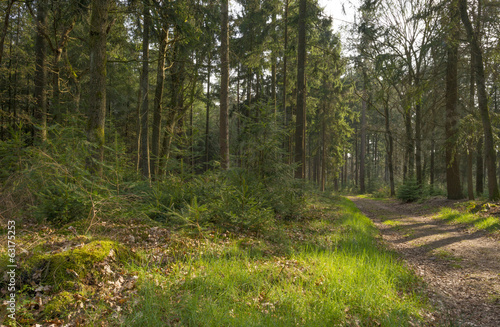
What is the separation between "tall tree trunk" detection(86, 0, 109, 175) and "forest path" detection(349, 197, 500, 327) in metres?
7.06

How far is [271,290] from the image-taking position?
3477mm

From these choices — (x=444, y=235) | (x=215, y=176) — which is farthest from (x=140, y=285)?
(x=444, y=235)

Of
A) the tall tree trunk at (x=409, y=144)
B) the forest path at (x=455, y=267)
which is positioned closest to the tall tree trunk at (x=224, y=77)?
the forest path at (x=455, y=267)

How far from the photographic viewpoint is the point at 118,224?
5.26m

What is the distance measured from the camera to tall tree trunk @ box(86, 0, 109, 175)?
5797 mm

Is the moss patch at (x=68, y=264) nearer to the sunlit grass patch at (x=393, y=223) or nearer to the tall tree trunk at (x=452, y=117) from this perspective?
the sunlit grass patch at (x=393, y=223)

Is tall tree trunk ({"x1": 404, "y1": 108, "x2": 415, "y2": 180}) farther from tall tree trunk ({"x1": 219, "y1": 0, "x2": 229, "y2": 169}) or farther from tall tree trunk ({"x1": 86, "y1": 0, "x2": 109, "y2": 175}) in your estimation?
tall tree trunk ({"x1": 86, "y1": 0, "x2": 109, "y2": 175})

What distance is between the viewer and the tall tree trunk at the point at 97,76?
5.80 metres

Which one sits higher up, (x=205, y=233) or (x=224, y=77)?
(x=224, y=77)

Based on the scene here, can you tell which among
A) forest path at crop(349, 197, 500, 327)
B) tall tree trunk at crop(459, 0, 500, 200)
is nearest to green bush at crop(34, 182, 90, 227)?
forest path at crop(349, 197, 500, 327)

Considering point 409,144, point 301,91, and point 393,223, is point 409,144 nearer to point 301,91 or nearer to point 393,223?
point 393,223

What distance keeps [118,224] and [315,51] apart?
15532mm

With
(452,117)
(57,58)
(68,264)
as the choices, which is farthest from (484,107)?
(57,58)

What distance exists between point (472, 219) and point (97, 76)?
Answer: 43.2 ft
